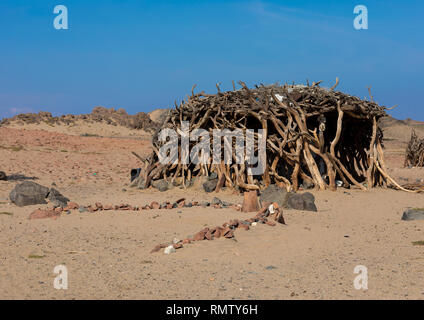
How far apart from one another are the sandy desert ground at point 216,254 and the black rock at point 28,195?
268 mm

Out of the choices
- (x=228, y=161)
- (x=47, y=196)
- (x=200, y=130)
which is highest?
(x=200, y=130)

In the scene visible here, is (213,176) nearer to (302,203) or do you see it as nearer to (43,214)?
(302,203)

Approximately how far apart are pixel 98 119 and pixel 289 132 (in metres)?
29.3

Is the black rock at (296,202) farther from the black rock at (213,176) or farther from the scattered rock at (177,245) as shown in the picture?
the scattered rock at (177,245)

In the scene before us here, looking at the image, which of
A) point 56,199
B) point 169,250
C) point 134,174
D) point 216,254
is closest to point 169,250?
point 169,250

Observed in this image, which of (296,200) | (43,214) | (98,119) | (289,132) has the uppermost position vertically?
(98,119)

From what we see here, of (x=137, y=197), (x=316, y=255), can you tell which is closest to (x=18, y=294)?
(x=316, y=255)

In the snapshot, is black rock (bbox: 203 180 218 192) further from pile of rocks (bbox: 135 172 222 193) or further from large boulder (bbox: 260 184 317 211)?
large boulder (bbox: 260 184 317 211)

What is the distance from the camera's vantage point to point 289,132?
11.6 metres

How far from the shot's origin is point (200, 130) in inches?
502

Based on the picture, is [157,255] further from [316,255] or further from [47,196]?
[47,196]

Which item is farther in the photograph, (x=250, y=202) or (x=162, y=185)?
(x=162, y=185)

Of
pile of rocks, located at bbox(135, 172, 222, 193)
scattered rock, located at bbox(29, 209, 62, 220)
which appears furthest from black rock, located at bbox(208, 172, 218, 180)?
scattered rock, located at bbox(29, 209, 62, 220)

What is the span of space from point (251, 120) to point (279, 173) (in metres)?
1.66
